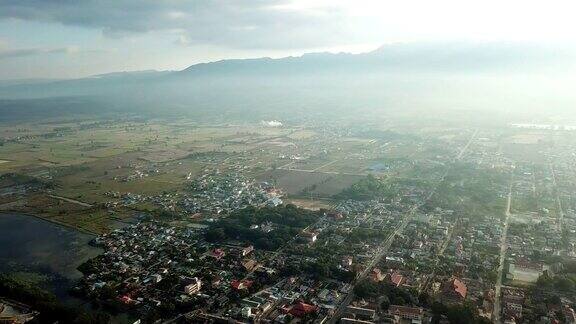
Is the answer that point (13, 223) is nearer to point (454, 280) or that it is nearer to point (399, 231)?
point (399, 231)

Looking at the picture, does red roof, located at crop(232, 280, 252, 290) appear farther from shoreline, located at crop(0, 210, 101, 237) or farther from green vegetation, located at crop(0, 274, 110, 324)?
shoreline, located at crop(0, 210, 101, 237)

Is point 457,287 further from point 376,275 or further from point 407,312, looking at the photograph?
point 376,275

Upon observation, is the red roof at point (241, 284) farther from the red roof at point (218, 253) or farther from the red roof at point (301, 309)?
the red roof at point (218, 253)

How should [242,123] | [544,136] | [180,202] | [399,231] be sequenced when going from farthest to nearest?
1. [242,123]
2. [544,136]
3. [180,202]
4. [399,231]

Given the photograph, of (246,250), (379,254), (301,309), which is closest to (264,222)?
(246,250)

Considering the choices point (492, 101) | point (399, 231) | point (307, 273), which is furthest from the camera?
point (492, 101)

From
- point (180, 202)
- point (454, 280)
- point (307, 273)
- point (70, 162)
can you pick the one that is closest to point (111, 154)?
point (70, 162)

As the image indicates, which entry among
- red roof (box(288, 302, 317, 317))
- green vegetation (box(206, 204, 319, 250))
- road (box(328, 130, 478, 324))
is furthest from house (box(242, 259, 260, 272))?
road (box(328, 130, 478, 324))
